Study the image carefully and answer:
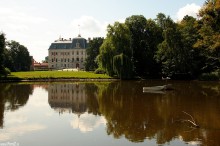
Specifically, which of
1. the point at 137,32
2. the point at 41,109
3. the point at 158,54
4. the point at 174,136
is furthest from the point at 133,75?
the point at 174,136

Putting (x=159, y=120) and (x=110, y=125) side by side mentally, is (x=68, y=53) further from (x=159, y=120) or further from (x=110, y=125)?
(x=110, y=125)

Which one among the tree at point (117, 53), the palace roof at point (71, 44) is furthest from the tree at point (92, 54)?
the palace roof at point (71, 44)

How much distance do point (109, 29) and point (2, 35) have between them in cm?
2116

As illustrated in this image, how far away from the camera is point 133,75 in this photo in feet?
222

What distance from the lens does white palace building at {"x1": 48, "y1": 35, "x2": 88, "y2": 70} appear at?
5192 inches

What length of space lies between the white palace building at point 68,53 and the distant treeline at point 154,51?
5744 cm

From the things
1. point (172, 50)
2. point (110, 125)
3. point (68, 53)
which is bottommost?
point (110, 125)

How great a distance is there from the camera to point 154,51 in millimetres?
75125

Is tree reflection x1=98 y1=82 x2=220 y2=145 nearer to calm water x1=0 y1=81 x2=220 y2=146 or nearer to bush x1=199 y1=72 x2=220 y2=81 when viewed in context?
calm water x1=0 y1=81 x2=220 y2=146

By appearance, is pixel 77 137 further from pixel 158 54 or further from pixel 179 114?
pixel 158 54

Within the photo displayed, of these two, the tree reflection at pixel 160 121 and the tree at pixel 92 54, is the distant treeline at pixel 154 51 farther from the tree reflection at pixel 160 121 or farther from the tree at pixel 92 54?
the tree reflection at pixel 160 121

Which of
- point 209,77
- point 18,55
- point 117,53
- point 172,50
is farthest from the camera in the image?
point 18,55

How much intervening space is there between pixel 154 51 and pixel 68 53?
64.4 metres

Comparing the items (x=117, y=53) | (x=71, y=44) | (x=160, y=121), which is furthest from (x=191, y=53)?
(x=71, y=44)
